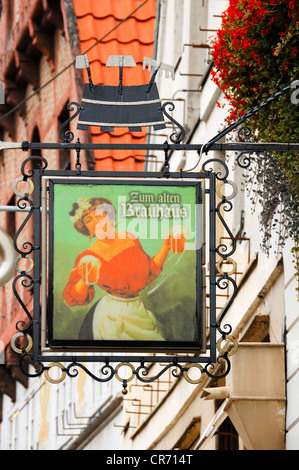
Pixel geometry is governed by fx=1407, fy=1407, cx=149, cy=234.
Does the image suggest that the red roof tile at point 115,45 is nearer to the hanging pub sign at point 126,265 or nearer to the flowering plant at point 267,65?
the flowering plant at point 267,65

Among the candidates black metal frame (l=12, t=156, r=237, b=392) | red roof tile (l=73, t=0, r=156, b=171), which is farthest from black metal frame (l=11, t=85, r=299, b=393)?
red roof tile (l=73, t=0, r=156, b=171)

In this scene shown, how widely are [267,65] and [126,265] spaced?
6.17 feet

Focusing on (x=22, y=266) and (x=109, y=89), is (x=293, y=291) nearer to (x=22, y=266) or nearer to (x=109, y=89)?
(x=109, y=89)

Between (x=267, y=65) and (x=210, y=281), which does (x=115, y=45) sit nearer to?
(x=267, y=65)

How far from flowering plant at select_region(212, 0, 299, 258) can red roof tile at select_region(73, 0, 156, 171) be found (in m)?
10.3

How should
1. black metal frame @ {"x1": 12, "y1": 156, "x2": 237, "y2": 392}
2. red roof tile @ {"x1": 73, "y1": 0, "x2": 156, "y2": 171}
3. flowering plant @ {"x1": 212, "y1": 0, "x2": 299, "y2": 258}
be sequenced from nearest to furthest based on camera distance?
black metal frame @ {"x1": 12, "y1": 156, "x2": 237, "y2": 392}, flowering plant @ {"x1": 212, "y1": 0, "x2": 299, "y2": 258}, red roof tile @ {"x1": 73, "y1": 0, "x2": 156, "y2": 171}

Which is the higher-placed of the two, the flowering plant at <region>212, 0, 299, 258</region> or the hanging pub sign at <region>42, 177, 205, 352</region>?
the flowering plant at <region>212, 0, 299, 258</region>

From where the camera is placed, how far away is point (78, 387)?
22828mm

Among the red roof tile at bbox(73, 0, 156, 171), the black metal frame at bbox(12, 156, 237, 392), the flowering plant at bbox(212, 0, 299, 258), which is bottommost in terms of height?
the black metal frame at bbox(12, 156, 237, 392)

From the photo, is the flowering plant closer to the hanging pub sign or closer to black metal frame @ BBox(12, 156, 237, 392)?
black metal frame @ BBox(12, 156, 237, 392)

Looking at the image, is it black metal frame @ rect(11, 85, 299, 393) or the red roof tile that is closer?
black metal frame @ rect(11, 85, 299, 393)

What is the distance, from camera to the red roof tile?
2000 cm

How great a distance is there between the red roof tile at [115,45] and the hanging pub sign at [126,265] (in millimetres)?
11666

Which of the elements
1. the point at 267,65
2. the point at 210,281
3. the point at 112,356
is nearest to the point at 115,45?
the point at 267,65
